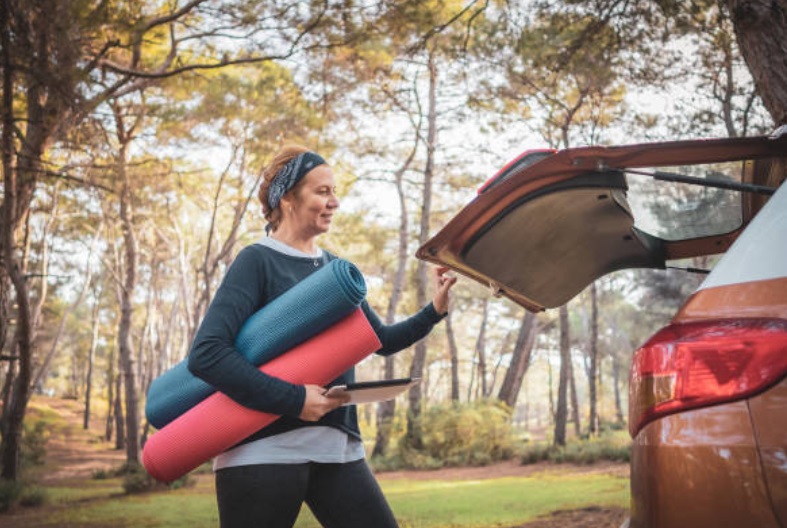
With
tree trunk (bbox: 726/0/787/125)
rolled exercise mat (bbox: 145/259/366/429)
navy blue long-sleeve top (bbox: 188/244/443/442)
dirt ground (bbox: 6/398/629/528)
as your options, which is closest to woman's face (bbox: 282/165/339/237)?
navy blue long-sleeve top (bbox: 188/244/443/442)

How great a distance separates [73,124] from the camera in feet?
31.5

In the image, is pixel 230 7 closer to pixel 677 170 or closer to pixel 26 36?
pixel 26 36

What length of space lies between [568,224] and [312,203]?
0.97 meters

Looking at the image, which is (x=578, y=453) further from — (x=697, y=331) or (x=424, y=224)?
(x=697, y=331)

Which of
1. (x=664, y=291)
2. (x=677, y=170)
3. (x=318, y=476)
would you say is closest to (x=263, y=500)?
(x=318, y=476)

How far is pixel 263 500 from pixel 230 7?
9160 millimetres

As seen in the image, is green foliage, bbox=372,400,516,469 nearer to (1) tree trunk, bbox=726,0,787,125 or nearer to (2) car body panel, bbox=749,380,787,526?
(1) tree trunk, bbox=726,0,787,125

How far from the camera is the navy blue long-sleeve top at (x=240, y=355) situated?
200 cm

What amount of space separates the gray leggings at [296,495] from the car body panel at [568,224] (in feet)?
2.80

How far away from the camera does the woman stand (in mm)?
2018

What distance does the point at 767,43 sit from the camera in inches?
175

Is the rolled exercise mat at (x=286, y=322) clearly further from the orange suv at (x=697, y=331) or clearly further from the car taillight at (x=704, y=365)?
the car taillight at (x=704, y=365)

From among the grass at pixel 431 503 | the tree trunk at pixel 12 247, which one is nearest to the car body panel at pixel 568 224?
the grass at pixel 431 503

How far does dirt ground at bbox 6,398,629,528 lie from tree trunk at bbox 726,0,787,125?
4.27 meters
